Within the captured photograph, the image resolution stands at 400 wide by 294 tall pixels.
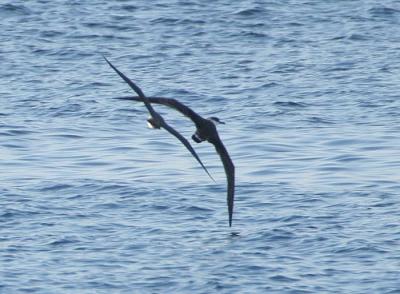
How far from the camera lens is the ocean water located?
1708 centimetres

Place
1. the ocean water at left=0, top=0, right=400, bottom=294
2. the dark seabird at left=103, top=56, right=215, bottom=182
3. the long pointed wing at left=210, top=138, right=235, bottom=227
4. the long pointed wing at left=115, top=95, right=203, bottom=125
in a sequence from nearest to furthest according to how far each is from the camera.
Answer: the dark seabird at left=103, top=56, right=215, bottom=182 → the long pointed wing at left=115, top=95, right=203, bottom=125 → the long pointed wing at left=210, top=138, right=235, bottom=227 → the ocean water at left=0, top=0, right=400, bottom=294

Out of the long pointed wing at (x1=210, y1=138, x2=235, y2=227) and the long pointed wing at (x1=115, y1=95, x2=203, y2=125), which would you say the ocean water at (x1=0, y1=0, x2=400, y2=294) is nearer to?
the long pointed wing at (x1=210, y1=138, x2=235, y2=227)

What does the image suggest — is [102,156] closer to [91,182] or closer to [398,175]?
[91,182]

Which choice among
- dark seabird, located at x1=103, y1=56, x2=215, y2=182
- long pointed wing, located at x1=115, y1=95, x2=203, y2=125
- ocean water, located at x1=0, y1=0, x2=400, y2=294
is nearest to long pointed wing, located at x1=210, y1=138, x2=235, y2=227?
long pointed wing, located at x1=115, y1=95, x2=203, y2=125

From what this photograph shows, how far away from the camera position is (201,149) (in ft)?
78.2

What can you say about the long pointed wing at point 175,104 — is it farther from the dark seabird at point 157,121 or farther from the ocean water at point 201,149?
the ocean water at point 201,149

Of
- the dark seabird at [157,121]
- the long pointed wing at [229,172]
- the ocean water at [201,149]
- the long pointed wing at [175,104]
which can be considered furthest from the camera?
the ocean water at [201,149]

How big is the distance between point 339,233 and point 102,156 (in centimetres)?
581

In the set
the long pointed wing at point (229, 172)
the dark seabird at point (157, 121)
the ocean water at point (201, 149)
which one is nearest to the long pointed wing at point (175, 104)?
the dark seabird at point (157, 121)

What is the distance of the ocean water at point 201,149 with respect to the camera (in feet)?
56.0

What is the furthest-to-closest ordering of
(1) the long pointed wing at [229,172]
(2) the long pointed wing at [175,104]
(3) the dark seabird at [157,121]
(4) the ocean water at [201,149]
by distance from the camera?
→ (4) the ocean water at [201,149], (1) the long pointed wing at [229,172], (2) the long pointed wing at [175,104], (3) the dark seabird at [157,121]

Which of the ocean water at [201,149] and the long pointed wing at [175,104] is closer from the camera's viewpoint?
the long pointed wing at [175,104]

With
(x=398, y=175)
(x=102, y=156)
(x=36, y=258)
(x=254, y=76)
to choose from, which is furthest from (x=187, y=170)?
(x=254, y=76)

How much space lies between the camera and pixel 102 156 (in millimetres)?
22938
